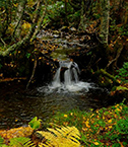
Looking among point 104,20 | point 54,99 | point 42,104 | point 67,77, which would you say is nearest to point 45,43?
point 67,77

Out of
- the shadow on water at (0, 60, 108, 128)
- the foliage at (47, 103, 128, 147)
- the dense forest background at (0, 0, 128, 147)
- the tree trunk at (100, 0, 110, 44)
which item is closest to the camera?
the foliage at (47, 103, 128, 147)

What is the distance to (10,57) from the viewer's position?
26.1 feet

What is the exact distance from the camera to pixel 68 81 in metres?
8.73

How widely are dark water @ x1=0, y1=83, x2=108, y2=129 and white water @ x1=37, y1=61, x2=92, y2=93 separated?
65cm

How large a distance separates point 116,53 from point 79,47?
2.91 m

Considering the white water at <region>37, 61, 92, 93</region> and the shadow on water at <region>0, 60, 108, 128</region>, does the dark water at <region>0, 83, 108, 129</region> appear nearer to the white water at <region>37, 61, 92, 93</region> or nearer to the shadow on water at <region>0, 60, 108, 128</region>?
the shadow on water at <region>0, 60, 108, 128</region>

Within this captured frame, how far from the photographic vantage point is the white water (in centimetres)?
819

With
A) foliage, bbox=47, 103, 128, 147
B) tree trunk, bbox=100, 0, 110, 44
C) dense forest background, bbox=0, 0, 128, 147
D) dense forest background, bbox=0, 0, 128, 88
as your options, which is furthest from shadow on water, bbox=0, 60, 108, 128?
tree trunk, bbox=100, 0, 110, 44

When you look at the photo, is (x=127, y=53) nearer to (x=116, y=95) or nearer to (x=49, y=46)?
(x=116, y=95)

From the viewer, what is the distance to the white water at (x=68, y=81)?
26.9 ft

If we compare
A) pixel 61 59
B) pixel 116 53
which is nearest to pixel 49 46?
pixel 61 59

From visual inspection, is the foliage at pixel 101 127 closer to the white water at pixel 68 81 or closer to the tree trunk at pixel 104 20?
the white water at pixel 68 81

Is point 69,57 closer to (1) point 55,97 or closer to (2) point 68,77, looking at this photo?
(2) point 68,77

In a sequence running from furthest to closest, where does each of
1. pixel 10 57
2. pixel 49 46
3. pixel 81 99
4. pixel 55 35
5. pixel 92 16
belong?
pixel 92 16 < pixel 55 35 < pixel 49 46 < pixel 10 57 < pixel 81 99
